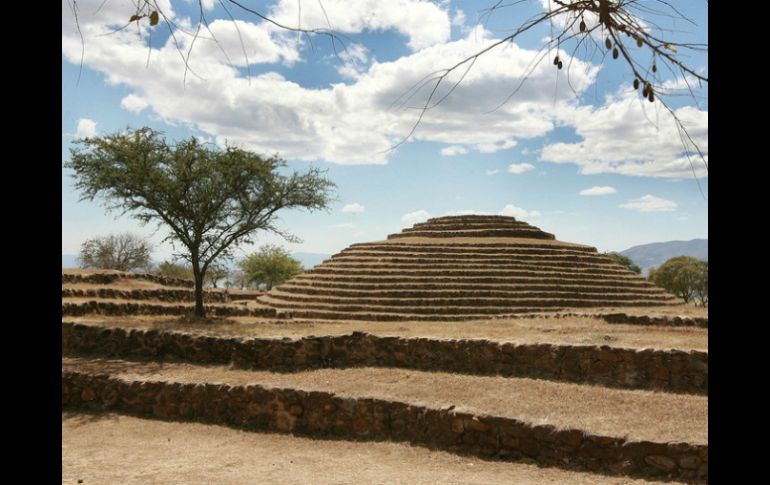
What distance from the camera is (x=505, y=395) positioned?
32.3ft

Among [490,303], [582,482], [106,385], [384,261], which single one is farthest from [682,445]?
[384,261]

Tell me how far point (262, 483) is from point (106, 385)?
6848mm

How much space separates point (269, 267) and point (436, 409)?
45.8 metres

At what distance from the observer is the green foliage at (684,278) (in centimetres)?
5181

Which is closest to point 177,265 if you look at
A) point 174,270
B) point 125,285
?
point 174,270

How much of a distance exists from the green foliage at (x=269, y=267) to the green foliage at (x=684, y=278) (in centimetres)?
3827

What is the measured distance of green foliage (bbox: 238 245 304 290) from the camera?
5322cm

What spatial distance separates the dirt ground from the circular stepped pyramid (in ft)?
40.3

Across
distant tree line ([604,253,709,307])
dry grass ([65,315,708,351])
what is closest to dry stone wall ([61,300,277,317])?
dry grass ([65,315,708,351])

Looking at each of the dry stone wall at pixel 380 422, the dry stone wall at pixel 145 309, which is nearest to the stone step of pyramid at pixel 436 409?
the dry stone wall at pixel 380 422

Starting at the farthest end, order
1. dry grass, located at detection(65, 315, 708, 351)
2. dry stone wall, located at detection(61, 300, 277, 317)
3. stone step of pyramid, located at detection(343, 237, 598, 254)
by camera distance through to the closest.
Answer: stone step of pyramid, located at detection(343, 237, 598, 254) → dry stone wall, located at detection(61, 300, 277, 317) → dry grass, located at detection(65, 315, 708, 351)

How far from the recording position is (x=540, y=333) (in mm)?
13922

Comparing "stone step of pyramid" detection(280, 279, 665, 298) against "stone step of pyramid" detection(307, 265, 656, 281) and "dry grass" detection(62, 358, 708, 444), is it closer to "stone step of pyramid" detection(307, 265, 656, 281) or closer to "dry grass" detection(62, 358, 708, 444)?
"stone step of pyramid" detection(307, 265, 656, 281)

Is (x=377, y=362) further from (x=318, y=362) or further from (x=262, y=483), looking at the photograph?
(x=262, y=483)
